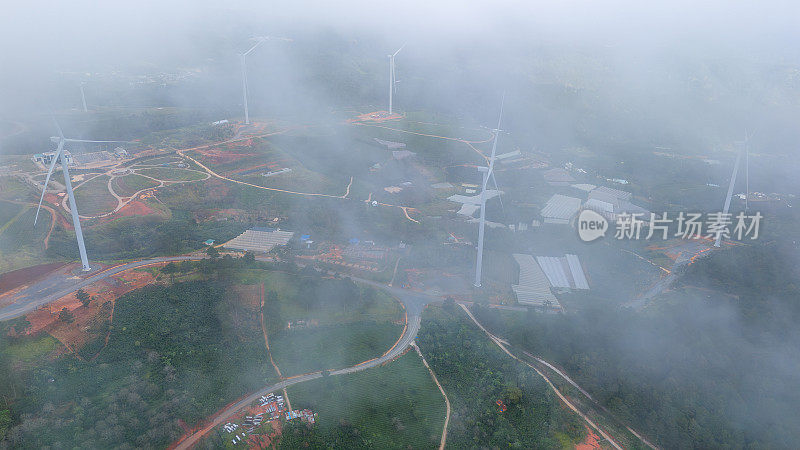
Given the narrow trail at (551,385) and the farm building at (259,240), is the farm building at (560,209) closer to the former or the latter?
the narrow trail at (551,385)

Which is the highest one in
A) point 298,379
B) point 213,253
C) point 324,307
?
point 213,253

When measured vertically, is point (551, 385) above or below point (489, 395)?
below

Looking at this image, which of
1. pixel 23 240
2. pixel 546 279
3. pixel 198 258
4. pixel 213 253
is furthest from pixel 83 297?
pixel 546 279

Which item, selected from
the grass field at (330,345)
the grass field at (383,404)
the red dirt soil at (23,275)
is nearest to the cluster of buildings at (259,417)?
the grass field at (383,404)

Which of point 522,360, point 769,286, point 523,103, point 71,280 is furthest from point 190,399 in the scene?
point 523,103

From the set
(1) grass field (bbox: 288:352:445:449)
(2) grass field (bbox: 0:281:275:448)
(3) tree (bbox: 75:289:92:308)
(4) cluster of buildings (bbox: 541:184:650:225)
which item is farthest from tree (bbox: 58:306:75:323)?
(4) cluster of buildings (bbox: 541:184:650:225)

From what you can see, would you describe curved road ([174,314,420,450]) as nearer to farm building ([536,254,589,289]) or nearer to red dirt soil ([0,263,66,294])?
farm building ([536,254,589,289])

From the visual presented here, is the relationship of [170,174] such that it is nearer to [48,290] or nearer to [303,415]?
[48,290]

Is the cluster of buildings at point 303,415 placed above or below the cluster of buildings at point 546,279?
below
